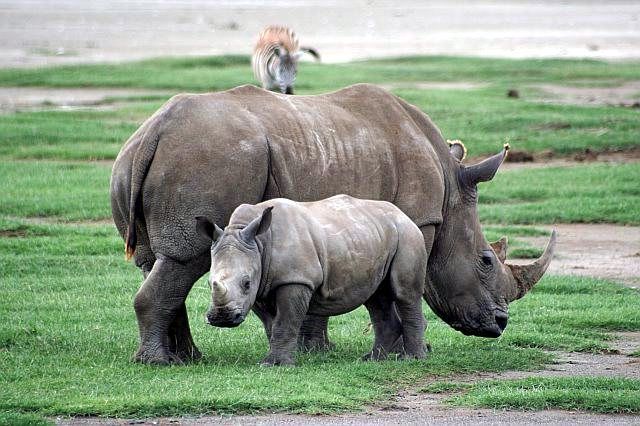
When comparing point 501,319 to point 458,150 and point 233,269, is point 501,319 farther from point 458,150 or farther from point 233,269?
point 233,269

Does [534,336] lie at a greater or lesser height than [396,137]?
lesser

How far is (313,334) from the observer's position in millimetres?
10344

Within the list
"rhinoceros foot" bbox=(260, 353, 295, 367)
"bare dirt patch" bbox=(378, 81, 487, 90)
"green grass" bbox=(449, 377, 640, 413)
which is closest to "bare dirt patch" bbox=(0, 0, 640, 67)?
"bare dirt patch" bbox=(378, 81, 487, 90)

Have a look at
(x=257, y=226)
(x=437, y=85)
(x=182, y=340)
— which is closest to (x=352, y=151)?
(x=257, y=226)

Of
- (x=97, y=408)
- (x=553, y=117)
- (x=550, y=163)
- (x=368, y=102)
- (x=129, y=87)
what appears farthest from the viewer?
(x=129, y=87)

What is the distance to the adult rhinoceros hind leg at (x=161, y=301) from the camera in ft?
31.2

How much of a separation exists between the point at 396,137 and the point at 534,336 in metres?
1.80

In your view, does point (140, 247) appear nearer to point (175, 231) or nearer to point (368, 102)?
point (175, 231)

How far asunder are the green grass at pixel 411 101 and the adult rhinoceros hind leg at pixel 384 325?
10408 mm

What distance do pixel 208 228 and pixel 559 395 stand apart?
91.2 inches

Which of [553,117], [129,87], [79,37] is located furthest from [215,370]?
[79,37]

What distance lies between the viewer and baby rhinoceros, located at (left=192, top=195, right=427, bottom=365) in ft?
29.5

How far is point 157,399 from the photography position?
8344mm

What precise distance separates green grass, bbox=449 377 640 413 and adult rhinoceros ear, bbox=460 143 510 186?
7.19 feet
